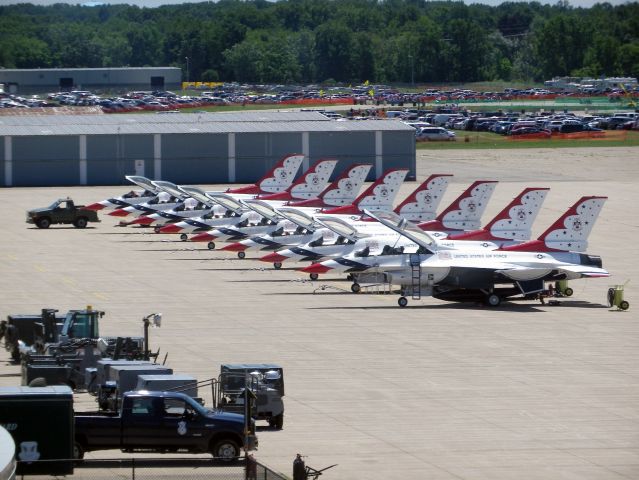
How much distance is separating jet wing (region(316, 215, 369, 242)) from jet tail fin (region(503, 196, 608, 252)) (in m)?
6.49

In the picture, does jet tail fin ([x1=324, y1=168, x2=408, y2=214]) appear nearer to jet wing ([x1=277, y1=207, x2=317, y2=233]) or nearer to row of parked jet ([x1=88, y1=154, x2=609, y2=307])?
row of parked jet ([x1=88, y1=154, x2=609, y2=307])

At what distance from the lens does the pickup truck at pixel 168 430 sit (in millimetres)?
29656

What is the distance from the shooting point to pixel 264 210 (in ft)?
217

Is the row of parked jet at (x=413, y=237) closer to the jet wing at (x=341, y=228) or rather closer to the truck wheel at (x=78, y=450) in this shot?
the jet wing at (x=341, y=228)

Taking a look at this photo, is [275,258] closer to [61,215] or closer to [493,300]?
[493,300]

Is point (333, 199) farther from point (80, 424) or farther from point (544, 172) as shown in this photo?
point (80, 424)

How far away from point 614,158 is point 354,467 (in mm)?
88854

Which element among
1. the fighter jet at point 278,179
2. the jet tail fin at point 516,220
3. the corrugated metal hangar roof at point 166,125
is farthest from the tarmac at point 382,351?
the corrugated metal hangar roof at point 166,125

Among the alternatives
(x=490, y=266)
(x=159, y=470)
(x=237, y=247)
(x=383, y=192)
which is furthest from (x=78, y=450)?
(x=383, y=192)

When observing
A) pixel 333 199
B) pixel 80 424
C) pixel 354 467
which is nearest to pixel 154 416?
pixel 80 424

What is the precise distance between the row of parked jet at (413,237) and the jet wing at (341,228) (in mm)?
40

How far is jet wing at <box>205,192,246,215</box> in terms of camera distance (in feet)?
224

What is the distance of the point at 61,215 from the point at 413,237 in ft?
92.5

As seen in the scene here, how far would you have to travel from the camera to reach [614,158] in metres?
115
